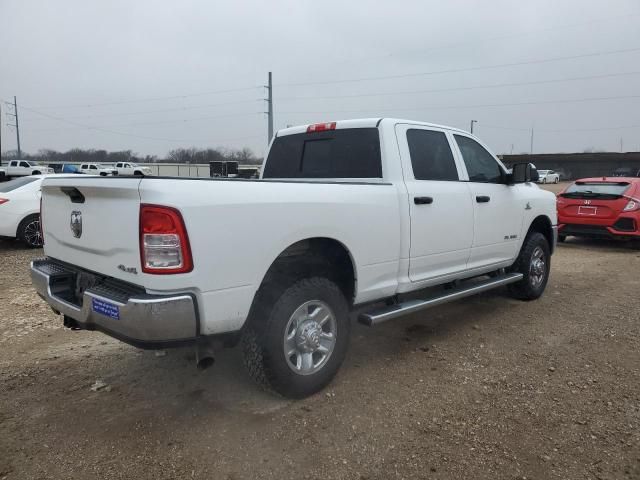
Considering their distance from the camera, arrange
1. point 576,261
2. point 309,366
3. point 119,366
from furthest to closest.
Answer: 1. point 576,261
2. point 119,366
3. point 309,366

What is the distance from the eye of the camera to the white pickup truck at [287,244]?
265 cm

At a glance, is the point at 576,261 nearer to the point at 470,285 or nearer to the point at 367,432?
the point at 470,285

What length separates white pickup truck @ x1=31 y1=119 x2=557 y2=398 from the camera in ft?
8.71

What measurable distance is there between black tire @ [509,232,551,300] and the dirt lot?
0.79 m

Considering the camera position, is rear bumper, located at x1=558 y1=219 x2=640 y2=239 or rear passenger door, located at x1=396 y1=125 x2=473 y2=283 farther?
rear bumper, located at x1=558 y1=219 x2=640 y2=239

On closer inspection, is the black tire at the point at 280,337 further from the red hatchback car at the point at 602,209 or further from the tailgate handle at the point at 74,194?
the red hatchback car at the point at 602,209

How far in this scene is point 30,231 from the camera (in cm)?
884

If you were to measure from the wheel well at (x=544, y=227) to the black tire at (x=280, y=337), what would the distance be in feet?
11.8

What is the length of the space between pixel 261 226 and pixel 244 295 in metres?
0.42

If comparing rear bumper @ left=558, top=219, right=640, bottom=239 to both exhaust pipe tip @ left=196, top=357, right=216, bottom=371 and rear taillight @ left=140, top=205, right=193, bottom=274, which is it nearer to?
exhaust pipe tip @ left=196, top=357, right=216, bottom=371

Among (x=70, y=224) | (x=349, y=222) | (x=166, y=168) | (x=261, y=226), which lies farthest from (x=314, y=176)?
(x=166, y=168)

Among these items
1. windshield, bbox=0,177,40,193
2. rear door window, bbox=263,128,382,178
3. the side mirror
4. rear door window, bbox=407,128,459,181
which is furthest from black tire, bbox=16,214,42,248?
the side mirror

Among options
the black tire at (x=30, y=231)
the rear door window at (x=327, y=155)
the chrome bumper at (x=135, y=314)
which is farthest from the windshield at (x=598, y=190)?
the black tire at (x=30, y=231)

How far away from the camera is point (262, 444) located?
2.91m
